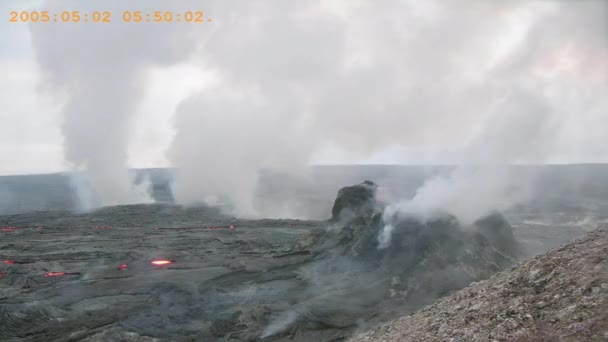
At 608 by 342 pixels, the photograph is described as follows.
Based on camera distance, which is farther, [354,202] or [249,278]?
[354,202]

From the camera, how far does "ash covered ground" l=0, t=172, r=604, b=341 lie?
24641 mm

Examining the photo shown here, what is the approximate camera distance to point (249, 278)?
33.1 m

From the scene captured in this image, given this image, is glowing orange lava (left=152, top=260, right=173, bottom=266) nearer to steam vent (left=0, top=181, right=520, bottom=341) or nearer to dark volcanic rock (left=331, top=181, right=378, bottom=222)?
steam vent (left=0, top=181, right=520, bottom=341)

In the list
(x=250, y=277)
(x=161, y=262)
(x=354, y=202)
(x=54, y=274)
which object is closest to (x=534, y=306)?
(x=250, y=277)

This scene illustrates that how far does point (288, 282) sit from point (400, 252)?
8.52 m

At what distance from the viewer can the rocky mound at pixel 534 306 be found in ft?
39.1

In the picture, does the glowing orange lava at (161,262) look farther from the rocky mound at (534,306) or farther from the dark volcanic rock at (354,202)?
the rocky mound at (534,306)

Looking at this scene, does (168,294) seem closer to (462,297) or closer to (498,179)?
(462,297)

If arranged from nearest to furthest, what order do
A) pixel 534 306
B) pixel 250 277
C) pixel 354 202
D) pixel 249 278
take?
pixel 534 306
pixel 249 278
pixel 250 277
pixel 354 202

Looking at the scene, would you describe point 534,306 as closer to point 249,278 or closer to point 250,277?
point 249,278

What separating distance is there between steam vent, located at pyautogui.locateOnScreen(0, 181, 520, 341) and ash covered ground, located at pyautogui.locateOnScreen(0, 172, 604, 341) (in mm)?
97

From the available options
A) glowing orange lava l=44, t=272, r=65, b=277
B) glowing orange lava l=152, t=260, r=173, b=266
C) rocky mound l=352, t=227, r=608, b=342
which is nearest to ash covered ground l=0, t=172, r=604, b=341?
glowing orange lava l=44, t=272, r=65, b=277

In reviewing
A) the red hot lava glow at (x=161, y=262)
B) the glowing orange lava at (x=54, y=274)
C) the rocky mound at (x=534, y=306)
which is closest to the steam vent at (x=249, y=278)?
the glowing orange lava at (x=54, y=274)

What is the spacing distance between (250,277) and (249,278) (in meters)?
0.25
